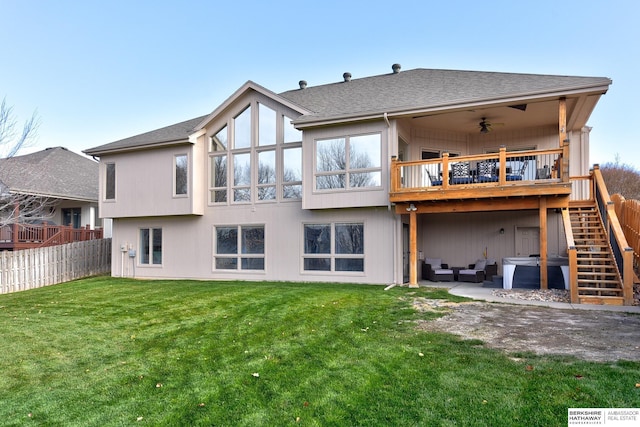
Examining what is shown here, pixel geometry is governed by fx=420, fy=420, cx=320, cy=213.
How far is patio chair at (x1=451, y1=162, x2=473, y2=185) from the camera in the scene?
11.6 metres

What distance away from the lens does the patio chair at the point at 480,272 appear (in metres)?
13.1

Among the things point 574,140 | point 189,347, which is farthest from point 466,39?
point 189,347

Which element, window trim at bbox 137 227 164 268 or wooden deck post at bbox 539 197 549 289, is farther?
window trim at bbox 137 227 164 268

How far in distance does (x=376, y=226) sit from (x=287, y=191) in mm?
3317

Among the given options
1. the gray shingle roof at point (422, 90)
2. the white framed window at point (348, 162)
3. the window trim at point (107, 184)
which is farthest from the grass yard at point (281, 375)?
the window trim at point (107, 184)

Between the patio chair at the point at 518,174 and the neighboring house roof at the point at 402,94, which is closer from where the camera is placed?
the neighboring house roof at the point at 402,94

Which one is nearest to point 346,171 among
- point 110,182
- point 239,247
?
point 239,247

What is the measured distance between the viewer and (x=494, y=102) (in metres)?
10.9

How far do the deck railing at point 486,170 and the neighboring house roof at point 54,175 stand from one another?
606 inches

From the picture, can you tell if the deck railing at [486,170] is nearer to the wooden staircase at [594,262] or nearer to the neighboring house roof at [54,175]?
the wooden staircase at [594,262]

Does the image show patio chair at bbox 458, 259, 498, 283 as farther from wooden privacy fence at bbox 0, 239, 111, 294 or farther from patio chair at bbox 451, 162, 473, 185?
wooden privacy fence at bbox 0, 239, 111, 294

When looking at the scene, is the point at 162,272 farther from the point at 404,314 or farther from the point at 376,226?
the point at 404,314

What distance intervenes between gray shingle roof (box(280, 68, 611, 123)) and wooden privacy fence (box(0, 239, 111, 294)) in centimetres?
1071

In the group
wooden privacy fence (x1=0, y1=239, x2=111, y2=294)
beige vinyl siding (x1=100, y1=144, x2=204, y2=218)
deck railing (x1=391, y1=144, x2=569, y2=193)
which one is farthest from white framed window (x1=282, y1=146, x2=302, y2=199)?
wooden privacy fence (x1=0, y1=239, x2=111, y2=294)
